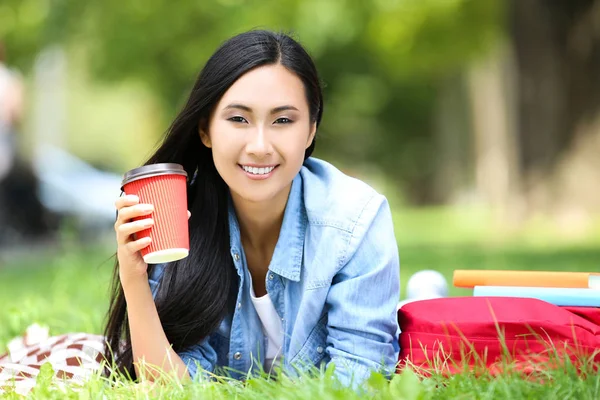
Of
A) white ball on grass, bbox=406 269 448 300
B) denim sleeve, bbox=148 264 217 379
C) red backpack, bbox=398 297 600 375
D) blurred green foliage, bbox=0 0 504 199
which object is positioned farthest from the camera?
blurred green foliage, bbox=0 0 504 199

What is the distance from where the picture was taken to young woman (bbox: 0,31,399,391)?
2924 millimetres

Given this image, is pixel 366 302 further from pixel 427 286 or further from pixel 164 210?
pixel 427 286

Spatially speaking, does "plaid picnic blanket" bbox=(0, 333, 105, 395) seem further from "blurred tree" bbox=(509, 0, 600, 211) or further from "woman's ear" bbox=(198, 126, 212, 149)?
"blurred tree" bbox=(509, 0, 600, 211)

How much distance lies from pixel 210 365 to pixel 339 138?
23.8 m

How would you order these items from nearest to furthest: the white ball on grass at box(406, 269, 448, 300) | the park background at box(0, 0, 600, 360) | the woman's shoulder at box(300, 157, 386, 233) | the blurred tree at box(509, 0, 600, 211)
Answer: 1. the woman's shoulder at box(300, 157, 386, 233)
2. the white ball on grass at box(406, 269, 448, 300)
3. the park background at box(0, 0, 600, 360)
4. the blurred tree at box(509, 0, 600, 211)

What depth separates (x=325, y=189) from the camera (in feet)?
10.4

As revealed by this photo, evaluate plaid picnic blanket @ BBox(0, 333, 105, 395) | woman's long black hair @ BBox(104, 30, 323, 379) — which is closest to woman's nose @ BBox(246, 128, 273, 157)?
woman's long black hair @ BBox(104, 30, 323, 379)

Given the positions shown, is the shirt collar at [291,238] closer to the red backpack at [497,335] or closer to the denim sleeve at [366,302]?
the denim sleeve at [366,302]

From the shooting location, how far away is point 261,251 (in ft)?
10.8

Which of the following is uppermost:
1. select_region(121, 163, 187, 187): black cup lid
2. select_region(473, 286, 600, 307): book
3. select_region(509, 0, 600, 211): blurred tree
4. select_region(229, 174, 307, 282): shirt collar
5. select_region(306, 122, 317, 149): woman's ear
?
select_region(509, 0, 600, 211): blurred tree

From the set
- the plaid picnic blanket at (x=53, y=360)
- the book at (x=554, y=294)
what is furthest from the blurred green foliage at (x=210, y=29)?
the book at (x=554, y=294)

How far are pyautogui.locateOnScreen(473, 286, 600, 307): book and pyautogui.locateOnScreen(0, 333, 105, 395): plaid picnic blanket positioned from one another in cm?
143

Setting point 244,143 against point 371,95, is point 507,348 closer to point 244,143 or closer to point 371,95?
point 244,143

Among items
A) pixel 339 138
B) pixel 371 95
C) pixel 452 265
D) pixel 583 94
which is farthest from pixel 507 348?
pixel 339 138
